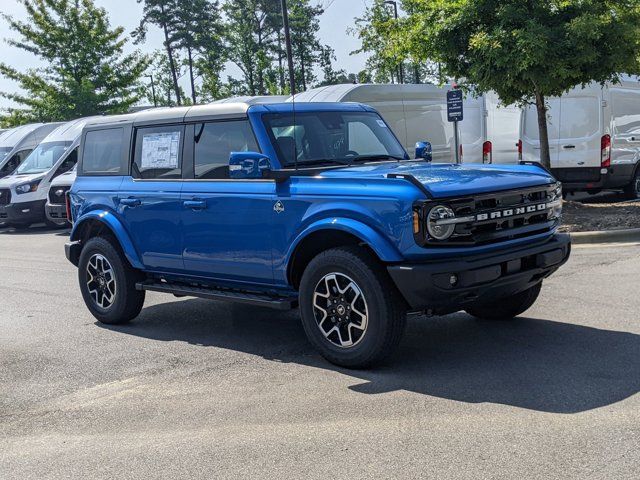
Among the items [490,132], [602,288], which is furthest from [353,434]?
[490,132]

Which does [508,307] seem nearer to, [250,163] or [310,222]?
[310,222]

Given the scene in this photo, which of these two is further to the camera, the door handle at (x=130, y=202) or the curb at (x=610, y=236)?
the curb at (x=610, y=236)

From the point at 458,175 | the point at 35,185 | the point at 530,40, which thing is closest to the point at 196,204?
the point at 458,175

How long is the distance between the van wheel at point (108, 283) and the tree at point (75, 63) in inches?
1136

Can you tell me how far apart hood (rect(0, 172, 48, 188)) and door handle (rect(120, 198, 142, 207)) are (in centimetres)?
1409

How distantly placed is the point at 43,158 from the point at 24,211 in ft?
6.05

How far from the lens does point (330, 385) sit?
5.59 meters

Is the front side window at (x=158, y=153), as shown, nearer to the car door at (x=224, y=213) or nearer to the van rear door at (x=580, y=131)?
the car door at (x=224, y=213)

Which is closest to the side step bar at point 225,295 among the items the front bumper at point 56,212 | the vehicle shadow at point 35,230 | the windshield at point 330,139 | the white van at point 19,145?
the windshield at point 330,139

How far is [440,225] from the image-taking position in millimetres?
5465

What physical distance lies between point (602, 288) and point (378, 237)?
3537 millimetres

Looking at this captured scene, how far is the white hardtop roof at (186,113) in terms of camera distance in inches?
272

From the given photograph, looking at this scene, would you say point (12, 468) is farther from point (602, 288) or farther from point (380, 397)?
point (602, 288)

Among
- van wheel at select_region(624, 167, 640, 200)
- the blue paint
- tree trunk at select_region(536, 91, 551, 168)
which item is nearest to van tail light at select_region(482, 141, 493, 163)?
van wheel at select_region(624, 167, 640, 200)
